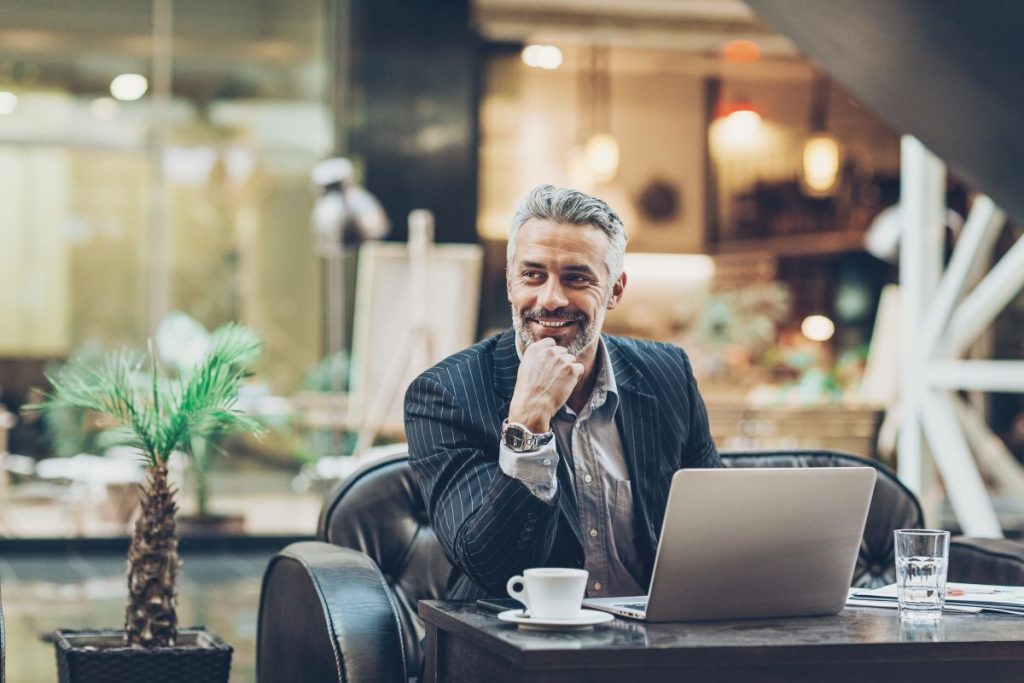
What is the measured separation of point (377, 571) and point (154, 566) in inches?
22.5

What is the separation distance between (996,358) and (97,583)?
14.6ft

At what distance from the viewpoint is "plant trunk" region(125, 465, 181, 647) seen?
2793 mm

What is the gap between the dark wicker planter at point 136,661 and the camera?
108 inches

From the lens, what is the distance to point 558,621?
72.1 inches

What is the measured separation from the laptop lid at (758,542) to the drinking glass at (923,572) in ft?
0.25

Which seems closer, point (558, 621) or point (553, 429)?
point (558, 621)

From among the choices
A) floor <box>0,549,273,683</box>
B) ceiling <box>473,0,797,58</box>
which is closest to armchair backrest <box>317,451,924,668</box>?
floor <box>0,549,273,683</box>

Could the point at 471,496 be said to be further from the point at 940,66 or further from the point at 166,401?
the point at 940,66

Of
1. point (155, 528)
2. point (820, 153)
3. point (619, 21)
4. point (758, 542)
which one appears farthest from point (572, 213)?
point (820, 153)

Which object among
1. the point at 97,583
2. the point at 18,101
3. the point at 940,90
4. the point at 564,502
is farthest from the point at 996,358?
Answer: the point at 18,101

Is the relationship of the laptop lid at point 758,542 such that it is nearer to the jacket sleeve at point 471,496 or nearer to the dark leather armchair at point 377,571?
the jacket sleeve at point 471,496

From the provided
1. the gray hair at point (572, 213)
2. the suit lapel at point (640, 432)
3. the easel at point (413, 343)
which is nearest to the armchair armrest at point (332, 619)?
the suit lapel at point (640, 432)

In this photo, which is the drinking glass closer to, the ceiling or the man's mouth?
the man's mouth

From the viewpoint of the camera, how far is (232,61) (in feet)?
29.6
